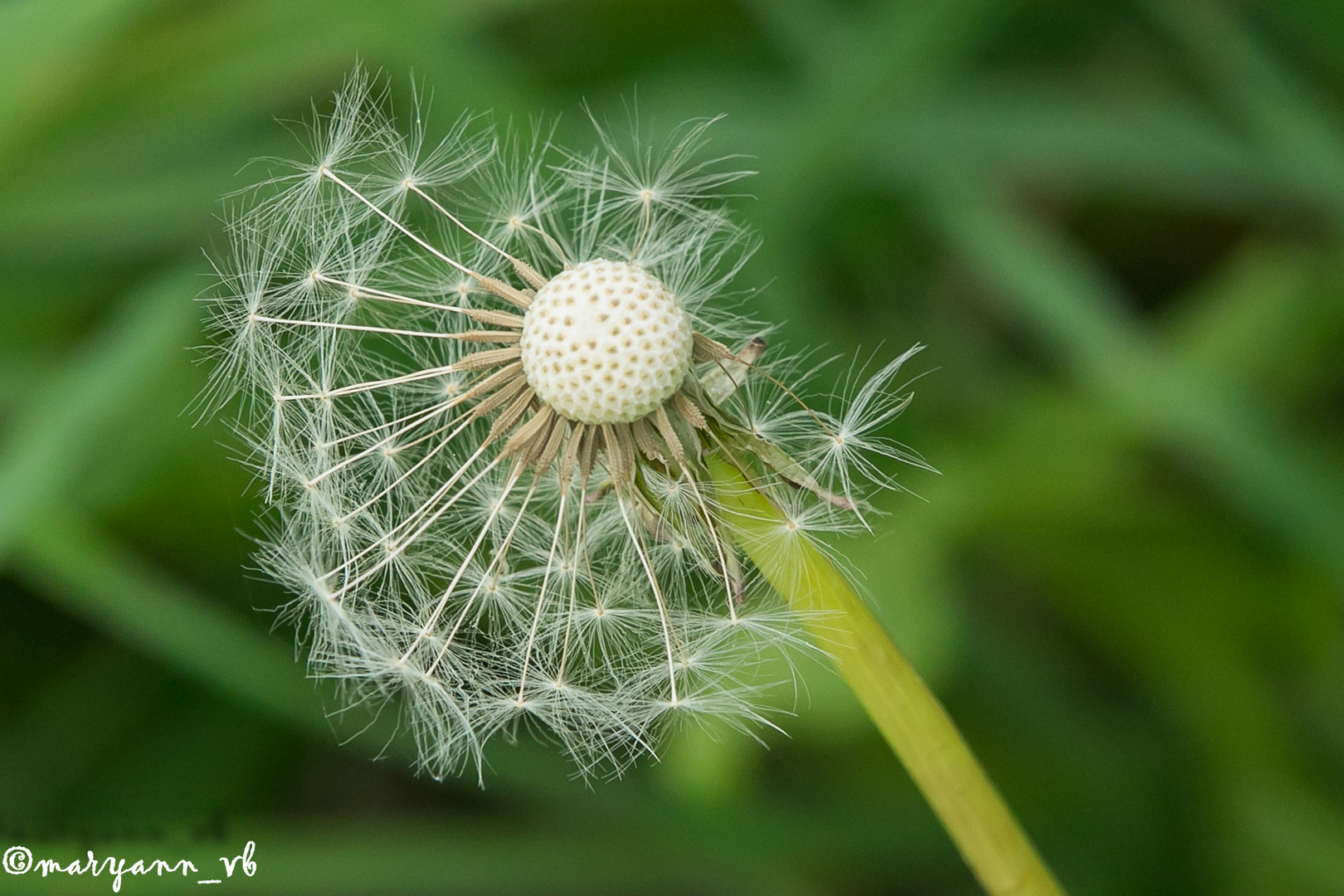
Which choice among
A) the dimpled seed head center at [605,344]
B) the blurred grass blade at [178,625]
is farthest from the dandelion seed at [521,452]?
the blurred grass blade at [178,625]

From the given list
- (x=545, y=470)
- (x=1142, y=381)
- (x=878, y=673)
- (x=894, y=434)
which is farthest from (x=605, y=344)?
(x=1142, y=381)

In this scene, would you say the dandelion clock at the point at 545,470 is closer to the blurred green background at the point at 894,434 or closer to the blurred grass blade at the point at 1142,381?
the blurred green background at the point at 894,434

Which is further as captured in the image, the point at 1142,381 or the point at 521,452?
the point at 1142,381

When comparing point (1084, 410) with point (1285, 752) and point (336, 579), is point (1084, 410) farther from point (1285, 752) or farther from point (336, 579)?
point (336, 579)

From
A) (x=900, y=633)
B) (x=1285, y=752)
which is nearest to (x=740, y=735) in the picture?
(x=900, y=633)

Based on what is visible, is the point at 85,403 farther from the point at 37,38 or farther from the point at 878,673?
the point at 878,673
